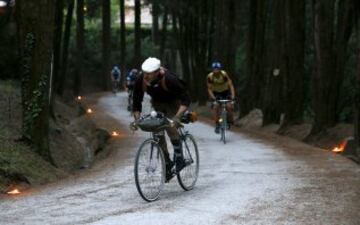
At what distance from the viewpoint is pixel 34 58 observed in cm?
1428

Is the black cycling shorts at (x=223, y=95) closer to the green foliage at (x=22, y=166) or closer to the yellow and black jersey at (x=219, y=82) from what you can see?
the yellow and black jersey at (x=219, y=82)

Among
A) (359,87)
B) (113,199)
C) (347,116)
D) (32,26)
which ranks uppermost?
(32,26)

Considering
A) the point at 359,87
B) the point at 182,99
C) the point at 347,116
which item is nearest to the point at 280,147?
the point at 359,87

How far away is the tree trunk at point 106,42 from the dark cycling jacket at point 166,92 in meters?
41.7

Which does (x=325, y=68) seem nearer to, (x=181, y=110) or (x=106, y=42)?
(x=181, y=110)

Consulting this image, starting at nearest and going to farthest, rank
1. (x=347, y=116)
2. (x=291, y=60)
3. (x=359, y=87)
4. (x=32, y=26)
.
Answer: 1. (x=32, y=26)
2. (x=359, y=87)
3. (x=291, y=60)
4. (x=347, y=116)

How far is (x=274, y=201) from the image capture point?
10.1m

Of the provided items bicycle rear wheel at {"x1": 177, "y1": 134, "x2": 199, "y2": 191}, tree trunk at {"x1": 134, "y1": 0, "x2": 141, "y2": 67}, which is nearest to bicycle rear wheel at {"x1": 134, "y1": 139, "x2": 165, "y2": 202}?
bicycle rear wheel at {"x1": 177, "y1": 134, "x2": 199, "y2": 191}

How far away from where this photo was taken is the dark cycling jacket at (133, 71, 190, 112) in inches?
407

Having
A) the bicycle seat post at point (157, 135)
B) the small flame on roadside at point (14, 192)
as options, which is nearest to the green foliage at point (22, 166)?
the small flame on roadside at point (14, 192)

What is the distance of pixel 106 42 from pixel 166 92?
46.2m

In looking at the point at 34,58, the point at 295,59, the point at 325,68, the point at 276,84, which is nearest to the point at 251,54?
the point at 276,84

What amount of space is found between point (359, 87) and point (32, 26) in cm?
759

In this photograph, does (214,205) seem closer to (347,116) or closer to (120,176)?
(120,176)
